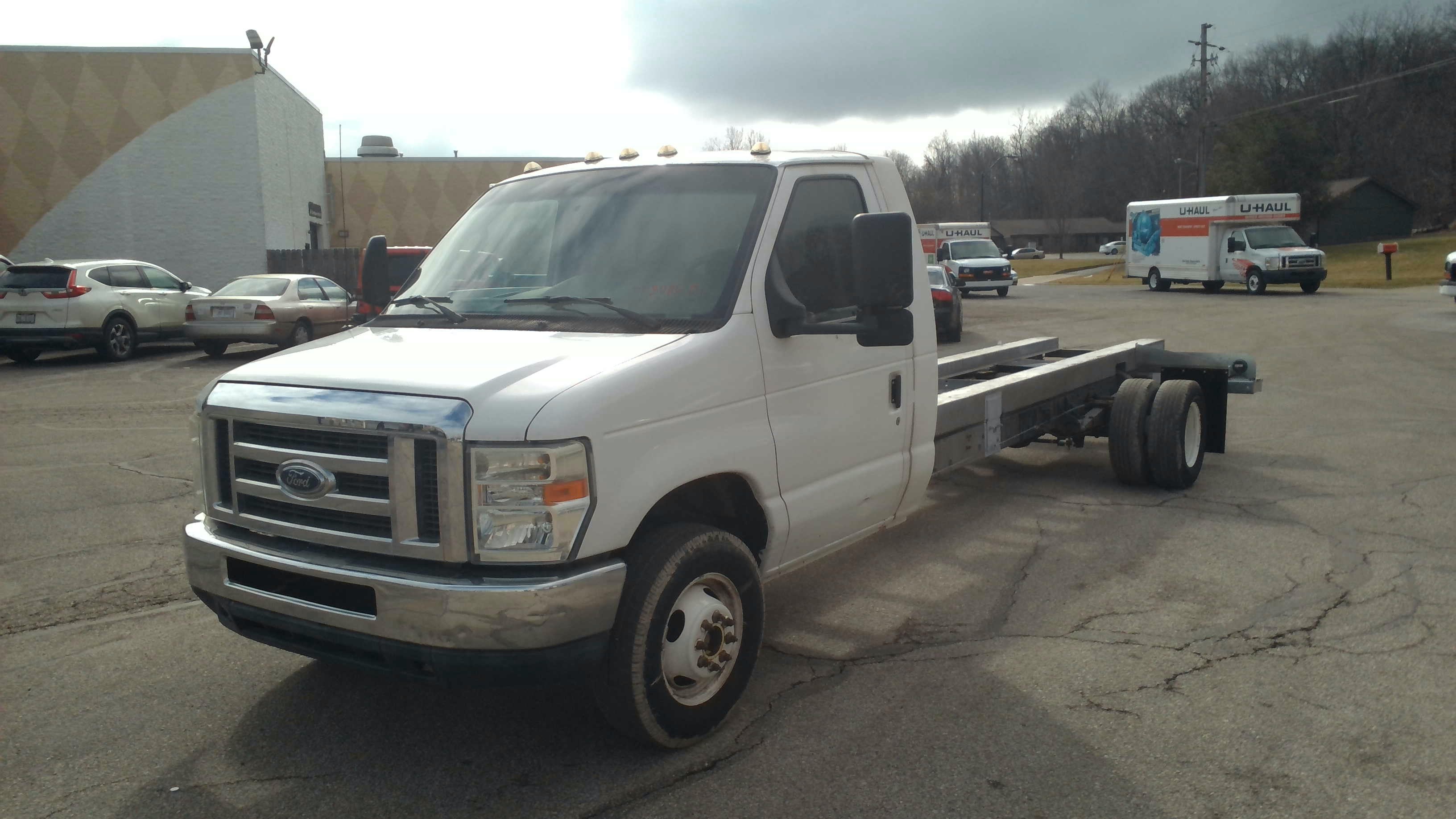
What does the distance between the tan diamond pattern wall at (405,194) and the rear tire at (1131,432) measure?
36702 mm

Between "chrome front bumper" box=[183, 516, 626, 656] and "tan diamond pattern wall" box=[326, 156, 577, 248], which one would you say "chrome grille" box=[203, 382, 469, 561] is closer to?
"chrome front bumper" box=[183, 516, 626, 656]

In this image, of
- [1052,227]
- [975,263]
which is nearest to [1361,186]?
[1052,227]

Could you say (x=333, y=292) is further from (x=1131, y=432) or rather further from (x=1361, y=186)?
(x=1361, y=186)

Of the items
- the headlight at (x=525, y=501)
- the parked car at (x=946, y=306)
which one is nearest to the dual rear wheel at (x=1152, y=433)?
the headlight at (x=525, y=501)

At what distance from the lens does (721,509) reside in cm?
436

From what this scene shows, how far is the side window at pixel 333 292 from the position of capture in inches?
808

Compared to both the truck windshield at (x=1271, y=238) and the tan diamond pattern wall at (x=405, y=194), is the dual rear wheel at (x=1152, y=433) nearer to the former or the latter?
the truck windshield at (x=1271, y=238)

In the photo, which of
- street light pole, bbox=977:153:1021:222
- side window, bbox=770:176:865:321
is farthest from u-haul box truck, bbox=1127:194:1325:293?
street light pole, bbox=977:153:1021:222

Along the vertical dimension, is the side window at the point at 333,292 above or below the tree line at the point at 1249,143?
below

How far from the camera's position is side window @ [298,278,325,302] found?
19.6 metres

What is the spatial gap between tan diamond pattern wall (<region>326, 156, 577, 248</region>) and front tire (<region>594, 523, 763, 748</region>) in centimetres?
3994

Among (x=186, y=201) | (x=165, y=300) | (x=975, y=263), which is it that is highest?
(x=186, y=201)

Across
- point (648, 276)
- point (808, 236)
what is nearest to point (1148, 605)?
point (808, 236)

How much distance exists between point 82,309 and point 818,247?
682 inches
